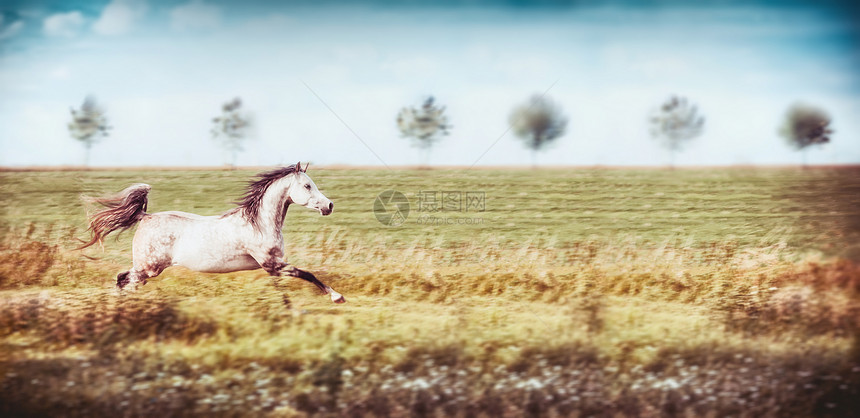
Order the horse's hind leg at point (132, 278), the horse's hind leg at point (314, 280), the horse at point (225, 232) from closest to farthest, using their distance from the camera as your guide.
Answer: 1. the horse at point (225, 232)
2. the horse's hind leg at point (132, 278)
3. the horse's hind leg at point (314, 280)

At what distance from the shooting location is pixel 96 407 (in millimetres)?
6254

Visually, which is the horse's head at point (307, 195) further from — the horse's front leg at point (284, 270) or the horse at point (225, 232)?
the horse's front leg at point (284, 270)

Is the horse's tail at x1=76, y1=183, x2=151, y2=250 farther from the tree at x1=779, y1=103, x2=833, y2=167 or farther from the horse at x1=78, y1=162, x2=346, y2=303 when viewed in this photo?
the tree at x1=779, y1=103, x2=833, y2=167

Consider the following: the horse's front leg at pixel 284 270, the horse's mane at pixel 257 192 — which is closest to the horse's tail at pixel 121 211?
the horse's mane at pixel 257 192

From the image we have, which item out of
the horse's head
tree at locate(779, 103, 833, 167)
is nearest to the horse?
the horse's head

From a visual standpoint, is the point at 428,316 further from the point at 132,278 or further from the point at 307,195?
the point at 132,278

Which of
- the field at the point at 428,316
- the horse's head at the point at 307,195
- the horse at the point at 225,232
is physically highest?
the horse's head at the point at 307,195

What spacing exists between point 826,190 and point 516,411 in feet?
24.3

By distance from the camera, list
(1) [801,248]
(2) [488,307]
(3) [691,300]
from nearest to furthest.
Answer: (2) [488,307]
(3) [691,300]
(1) [801,248]

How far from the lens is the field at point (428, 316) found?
6.53 metres

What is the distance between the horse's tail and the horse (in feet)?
0.03

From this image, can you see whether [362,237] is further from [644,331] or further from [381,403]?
[644,331]

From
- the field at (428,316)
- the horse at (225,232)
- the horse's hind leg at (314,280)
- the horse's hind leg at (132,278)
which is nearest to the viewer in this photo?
the field at (428,316)

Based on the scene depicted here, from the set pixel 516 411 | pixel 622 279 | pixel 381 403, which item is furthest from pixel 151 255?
pixel 622 279
